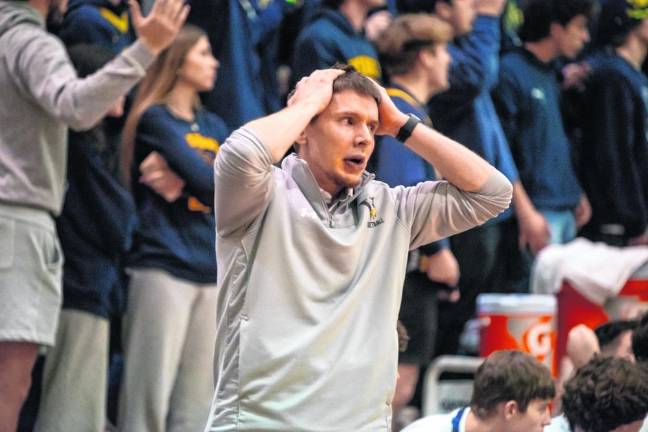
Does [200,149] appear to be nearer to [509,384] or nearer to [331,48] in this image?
[331,48]

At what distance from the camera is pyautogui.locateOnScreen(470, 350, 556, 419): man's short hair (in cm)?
452

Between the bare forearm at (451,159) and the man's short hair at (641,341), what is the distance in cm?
156

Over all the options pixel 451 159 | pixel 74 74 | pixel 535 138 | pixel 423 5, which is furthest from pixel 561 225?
pixel 451 159

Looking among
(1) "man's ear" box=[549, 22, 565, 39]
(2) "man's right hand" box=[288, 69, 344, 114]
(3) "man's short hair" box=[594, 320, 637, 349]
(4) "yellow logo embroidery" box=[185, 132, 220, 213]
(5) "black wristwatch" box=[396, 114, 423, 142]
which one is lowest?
(3) "man's short hair" box=[594, 320, 637, 349]

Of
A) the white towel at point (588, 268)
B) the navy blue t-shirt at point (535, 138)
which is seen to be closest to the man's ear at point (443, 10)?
the navy blue t-shirt at point (535, 138)

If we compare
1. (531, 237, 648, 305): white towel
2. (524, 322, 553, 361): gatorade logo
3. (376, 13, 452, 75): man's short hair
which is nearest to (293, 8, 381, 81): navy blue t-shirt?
(376, 13, 452, 75): man's short hair

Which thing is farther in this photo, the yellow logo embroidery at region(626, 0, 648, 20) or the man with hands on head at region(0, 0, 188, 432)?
the yellow logo embroidery at region(626, 0, 648, 20)

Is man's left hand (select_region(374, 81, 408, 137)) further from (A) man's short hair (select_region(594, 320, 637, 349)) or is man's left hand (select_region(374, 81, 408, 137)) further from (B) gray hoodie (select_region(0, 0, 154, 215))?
(A) man's short hair (select_region(594, 320, 637, 349))

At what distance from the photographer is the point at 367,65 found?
6.33 metres

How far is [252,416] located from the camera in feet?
10.1

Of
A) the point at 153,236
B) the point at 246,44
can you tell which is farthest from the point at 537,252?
the point at 153,236

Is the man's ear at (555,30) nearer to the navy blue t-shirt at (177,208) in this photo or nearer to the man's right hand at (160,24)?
the navy blue t-shirt at (177,208)

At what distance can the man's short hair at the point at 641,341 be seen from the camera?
Result: 4648mm

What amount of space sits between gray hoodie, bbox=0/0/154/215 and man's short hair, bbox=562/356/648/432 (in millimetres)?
1957
